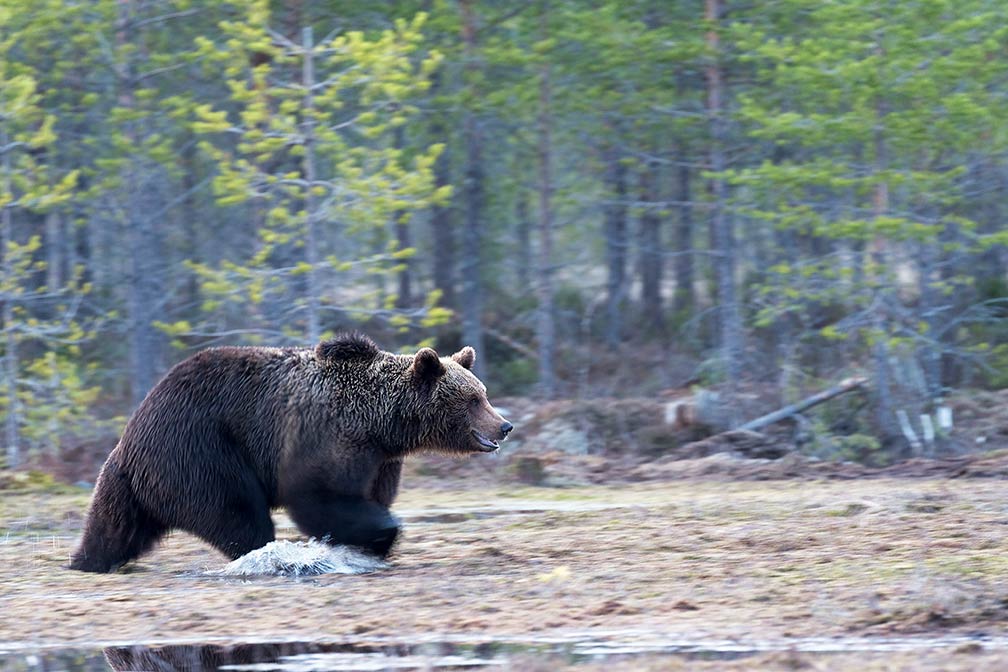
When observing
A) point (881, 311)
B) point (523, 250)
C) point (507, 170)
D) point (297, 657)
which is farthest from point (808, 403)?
point (297, 657)

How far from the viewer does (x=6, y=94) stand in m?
16.9

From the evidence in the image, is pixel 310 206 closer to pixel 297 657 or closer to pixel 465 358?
pixel 465 358

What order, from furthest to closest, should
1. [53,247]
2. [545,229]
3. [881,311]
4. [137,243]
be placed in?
[53,247] → [545,229] → [137,243] → [881,311]

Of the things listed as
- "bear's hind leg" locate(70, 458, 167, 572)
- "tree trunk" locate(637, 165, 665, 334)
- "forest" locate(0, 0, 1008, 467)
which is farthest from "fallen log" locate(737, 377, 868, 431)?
"bear's hind leg" locate(70, 458, 167, 572)

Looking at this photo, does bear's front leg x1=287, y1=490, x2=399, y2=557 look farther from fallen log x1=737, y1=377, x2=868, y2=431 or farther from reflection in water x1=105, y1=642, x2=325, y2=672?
fallen log x1=737, y1=377, x2=868, y2=431

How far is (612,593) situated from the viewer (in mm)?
7191

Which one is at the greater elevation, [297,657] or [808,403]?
[808,403]

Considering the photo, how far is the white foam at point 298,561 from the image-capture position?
8.20 m

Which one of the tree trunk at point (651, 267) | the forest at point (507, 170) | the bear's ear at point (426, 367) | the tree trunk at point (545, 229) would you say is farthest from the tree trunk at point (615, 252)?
the bear's ear at point (426, 367)

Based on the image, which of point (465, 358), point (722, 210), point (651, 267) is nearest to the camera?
point (465, 358)

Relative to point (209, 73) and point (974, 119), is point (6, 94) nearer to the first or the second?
point (209, 73)

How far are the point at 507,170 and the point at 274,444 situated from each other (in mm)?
18056

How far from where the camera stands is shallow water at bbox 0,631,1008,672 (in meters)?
5.64

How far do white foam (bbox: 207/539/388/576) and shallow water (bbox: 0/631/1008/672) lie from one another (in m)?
2.07
